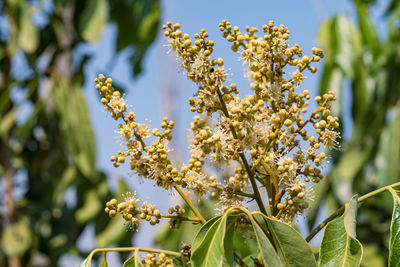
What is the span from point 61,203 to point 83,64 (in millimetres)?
884

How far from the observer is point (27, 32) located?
3018 millimetres

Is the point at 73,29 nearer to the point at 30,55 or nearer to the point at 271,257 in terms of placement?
the point at 30,55

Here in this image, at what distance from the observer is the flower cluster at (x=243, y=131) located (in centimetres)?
84

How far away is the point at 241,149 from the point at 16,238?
2.52m

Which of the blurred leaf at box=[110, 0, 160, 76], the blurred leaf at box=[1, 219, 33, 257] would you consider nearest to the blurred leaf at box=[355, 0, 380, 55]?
the blurred leaf at box=[110, 0, 160, 76]

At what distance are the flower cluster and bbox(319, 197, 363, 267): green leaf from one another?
2.9 inches

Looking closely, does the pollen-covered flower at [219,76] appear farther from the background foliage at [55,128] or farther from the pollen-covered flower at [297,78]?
the background foliage at [55,128]

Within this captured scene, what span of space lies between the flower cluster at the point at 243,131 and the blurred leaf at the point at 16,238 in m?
2.31

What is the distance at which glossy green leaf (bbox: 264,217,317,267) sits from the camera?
768 mm

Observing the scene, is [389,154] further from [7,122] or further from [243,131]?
[243,131]

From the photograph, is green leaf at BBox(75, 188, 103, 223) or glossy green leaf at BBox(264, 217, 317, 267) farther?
green leaf at BBox(75, 188, 103, 223)

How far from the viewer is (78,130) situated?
117 inches

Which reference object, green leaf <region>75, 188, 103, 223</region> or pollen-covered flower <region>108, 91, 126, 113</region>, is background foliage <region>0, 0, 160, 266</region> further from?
pollen-covered flower <region>108, 91, 126, 113</region>

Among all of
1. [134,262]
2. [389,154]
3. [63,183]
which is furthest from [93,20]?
[134,262]
